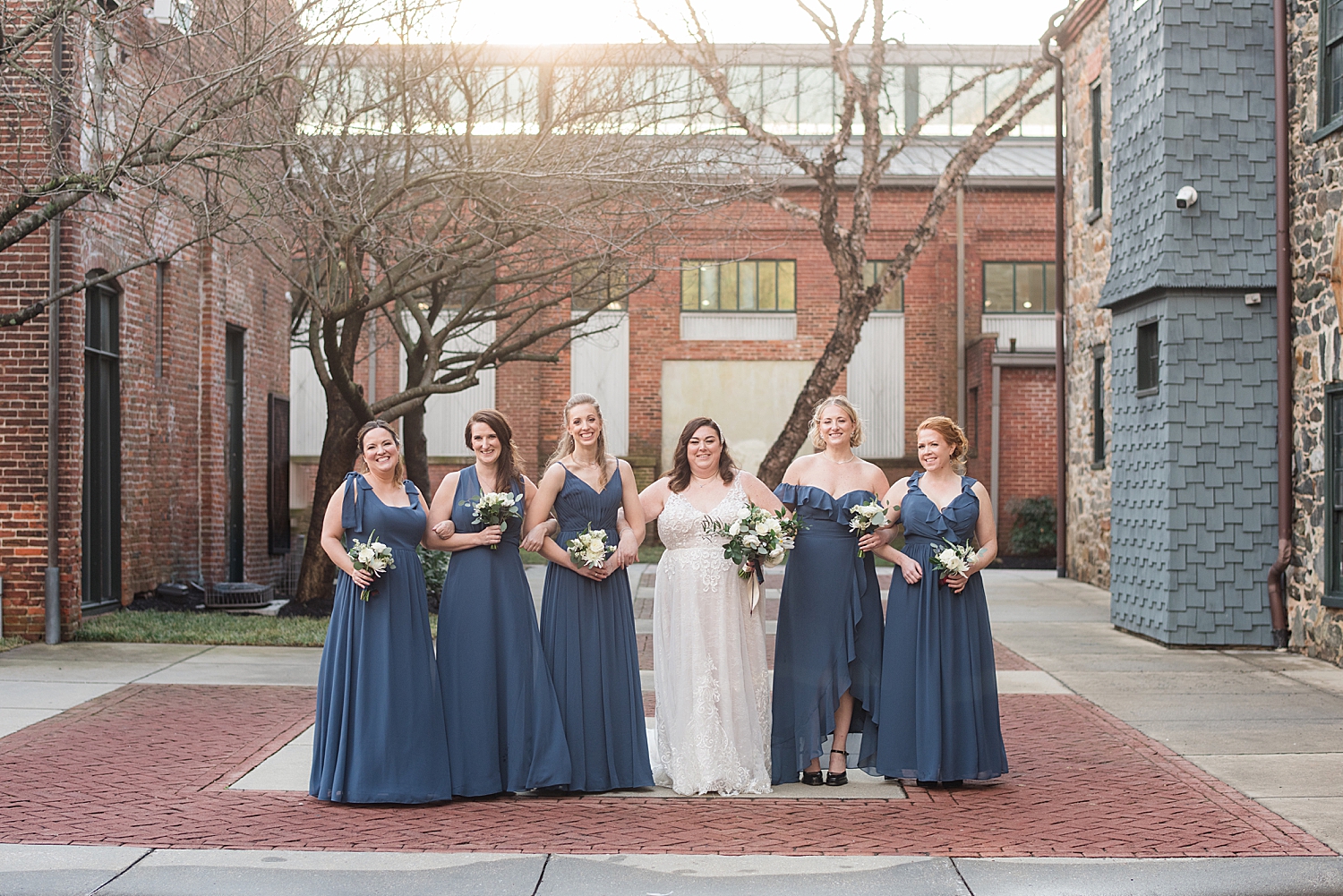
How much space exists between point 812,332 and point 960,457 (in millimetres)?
22728

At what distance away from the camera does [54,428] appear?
12.4 meters

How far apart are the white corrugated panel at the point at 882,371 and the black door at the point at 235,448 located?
15.4 m

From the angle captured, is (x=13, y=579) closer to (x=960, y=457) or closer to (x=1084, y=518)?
(x=960, y=457)

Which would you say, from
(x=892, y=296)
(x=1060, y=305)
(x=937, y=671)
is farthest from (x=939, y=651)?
(x=892, y=296)

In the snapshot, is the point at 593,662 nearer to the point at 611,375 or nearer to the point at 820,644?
the point at 820,644

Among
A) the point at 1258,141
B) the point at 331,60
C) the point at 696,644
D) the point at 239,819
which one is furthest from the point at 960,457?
the point at 331,60

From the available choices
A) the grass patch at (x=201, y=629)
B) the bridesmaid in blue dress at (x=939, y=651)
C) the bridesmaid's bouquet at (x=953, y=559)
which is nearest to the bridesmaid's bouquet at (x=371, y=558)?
the bridesmaid in blue dress at (x=939, y=651)

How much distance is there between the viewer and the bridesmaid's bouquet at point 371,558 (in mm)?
6645

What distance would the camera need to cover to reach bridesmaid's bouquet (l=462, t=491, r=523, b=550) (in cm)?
684

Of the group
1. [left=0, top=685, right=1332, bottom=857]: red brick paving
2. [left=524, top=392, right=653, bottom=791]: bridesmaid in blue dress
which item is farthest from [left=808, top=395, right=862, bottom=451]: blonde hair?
[left=0, top=685, right=1332, bottom=857]: red brick paving

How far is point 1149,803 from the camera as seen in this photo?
6730mm

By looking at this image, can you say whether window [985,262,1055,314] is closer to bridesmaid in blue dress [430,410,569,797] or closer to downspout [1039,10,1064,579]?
downspout [1039,10,1064,579]

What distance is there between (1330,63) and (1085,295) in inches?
306

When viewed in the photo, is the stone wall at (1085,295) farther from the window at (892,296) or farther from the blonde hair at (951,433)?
the blonde hair at (951,433)
